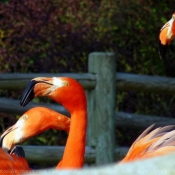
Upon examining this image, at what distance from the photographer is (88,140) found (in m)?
4.66

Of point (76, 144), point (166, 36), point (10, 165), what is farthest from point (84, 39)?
point (10, 165)

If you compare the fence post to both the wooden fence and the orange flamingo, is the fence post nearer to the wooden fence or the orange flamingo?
the wooden fence

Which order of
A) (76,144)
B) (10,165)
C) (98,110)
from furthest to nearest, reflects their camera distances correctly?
1. (98,110)
2. (76,144)
3. (10,165)

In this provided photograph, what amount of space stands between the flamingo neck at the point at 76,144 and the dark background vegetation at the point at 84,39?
3.20 meters

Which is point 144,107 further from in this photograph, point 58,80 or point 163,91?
point 58,80

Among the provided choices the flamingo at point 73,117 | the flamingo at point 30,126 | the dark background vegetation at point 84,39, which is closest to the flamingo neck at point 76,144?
the flamingo at point 73,117

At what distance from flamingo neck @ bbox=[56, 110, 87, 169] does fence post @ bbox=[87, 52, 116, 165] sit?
177 centimetres

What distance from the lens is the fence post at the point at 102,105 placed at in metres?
4.58

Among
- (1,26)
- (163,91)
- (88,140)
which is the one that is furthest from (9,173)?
(1,26)

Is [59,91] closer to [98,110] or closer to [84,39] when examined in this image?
[98,110]

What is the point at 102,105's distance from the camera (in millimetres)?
4598

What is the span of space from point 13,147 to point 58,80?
0.39 meters

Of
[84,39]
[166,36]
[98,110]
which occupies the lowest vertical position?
[98,110]

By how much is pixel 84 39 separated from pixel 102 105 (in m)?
1.95
